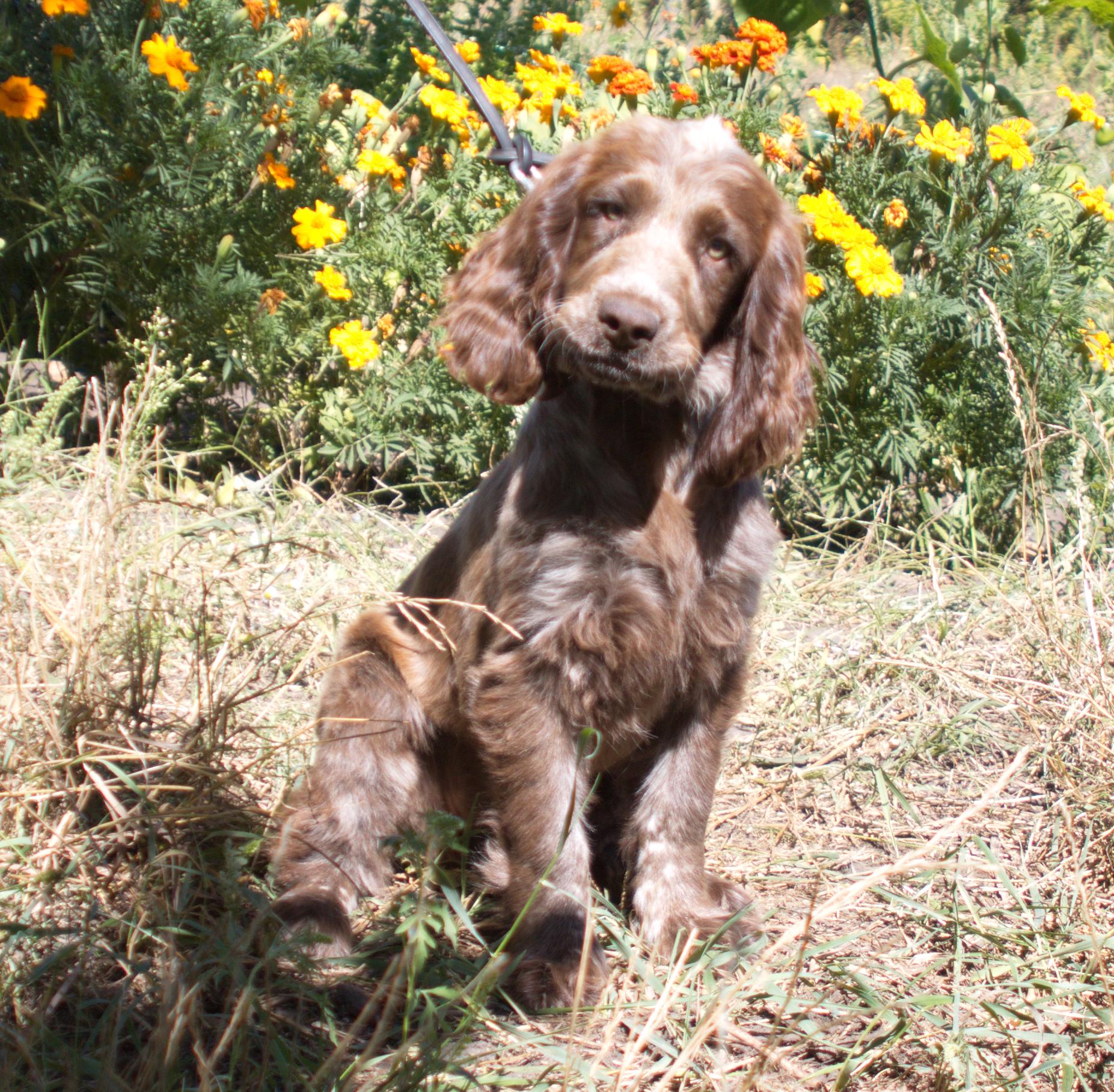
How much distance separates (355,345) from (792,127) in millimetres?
1899

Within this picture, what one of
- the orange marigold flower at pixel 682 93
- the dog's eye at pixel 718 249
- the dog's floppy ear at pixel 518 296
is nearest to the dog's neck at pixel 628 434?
the dog's floppy ear at pixel 518 296

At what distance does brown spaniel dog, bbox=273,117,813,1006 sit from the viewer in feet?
7.04

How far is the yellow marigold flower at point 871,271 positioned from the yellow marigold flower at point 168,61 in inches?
94.4

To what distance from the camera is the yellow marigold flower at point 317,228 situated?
3955 mm

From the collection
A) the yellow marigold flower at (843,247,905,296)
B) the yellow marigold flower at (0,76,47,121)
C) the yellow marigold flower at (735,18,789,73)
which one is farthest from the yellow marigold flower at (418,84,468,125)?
the yellow marigold flower at (843,247,905,296)

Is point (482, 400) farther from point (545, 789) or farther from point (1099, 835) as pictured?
point (1099, 835)

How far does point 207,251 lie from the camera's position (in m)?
4.26

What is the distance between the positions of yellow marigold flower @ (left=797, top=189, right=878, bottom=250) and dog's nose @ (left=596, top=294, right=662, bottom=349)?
205 cm

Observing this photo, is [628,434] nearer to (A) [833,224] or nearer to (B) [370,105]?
(A) [833,224]

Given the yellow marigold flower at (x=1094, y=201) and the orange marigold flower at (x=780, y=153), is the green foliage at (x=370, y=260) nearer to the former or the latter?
the orange marigold flower at (x=780, y=153)

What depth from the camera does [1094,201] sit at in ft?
13.6

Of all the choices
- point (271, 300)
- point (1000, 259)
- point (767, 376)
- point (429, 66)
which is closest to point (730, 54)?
point (429, 66)

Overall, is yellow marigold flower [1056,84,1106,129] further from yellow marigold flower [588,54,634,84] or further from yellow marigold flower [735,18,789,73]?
yellow marigold flower [588,54,634,84]

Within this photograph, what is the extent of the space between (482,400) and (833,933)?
105 inches
